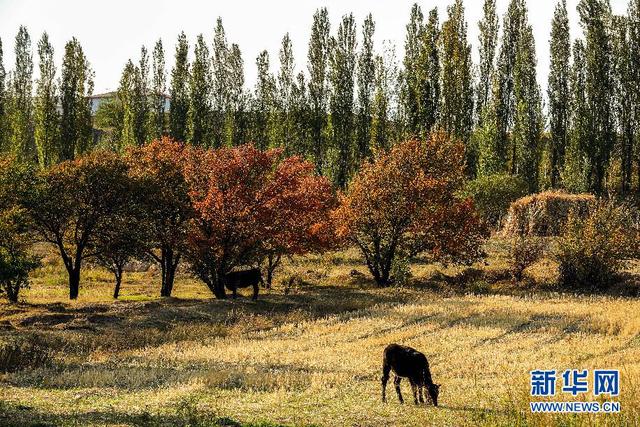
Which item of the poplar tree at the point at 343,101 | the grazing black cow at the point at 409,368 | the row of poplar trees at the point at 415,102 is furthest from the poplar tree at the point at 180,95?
the grazing black cow at the point at 409,368

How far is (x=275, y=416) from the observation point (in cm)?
1467

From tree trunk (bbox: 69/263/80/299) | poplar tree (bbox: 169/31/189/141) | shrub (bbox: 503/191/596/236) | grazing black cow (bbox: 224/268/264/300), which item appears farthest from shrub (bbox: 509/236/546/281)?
poplar tree (bbox: 169/31/189/141)

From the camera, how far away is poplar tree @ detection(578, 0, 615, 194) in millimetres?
72625

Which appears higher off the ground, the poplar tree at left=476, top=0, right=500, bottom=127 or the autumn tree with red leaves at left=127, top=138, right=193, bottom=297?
the poplar tree at left=476, top=0, right=500, bottom=127

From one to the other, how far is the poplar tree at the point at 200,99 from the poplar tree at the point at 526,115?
44.8m

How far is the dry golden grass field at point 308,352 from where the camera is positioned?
1479cm

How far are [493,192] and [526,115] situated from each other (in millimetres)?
18303

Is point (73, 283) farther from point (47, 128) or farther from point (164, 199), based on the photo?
point (47, 128)

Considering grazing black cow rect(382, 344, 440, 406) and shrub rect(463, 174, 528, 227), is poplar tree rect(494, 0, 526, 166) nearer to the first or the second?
shrub rect(463, 174, 528, 227)

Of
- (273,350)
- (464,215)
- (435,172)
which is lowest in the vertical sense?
(273,350)

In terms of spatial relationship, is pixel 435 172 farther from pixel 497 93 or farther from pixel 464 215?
pixel 497 93

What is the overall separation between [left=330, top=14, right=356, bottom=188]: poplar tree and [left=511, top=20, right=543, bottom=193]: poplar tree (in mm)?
22958

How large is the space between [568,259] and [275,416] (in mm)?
38003

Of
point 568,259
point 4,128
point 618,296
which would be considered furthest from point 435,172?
point 4,128
